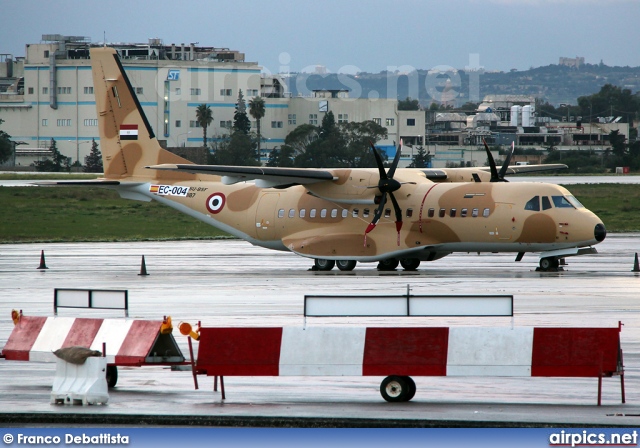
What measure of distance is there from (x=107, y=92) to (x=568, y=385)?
2525 centimetres

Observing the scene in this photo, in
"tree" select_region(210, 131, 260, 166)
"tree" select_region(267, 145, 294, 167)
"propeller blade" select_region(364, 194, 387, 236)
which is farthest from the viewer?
"tree" select_region(267, 145, 294, 167)

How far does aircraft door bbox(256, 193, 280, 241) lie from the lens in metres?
31.5

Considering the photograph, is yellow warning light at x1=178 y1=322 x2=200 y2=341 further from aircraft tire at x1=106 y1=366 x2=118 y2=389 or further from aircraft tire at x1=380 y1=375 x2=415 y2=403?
aircraft tire at x1=380 y1=375 x2=415 y2=403

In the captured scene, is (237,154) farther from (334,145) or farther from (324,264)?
(324,264)

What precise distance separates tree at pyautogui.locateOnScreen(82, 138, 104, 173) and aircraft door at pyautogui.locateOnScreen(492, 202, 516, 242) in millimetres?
82617

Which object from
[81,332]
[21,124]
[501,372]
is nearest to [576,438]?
[501,372]

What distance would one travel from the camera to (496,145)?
5408 inches

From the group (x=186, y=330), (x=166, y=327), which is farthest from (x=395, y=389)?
(x=166, y=327)

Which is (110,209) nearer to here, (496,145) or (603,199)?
(603,199)

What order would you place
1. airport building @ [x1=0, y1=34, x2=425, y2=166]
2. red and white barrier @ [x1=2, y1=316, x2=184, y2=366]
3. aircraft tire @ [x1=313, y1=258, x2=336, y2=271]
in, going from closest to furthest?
1. red and white barrier @ [x1=2, y1=316, x2=184, y2=366]
2. aircraft tire @ [x1=313, y1=258, x2=336, y2=271]
3. airport building @ [x1=0, y1=34, x2=425, y2=166]

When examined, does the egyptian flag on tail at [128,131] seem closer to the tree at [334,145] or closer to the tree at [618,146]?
the tree at [334,145]

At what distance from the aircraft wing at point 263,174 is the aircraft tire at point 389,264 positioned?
3.10m

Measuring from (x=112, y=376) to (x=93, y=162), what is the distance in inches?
3981

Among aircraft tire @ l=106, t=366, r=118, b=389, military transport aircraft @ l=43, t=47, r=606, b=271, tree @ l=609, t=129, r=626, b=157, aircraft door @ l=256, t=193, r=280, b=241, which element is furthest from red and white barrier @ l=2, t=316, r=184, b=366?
tree @ l=609, t=129, r=626, b=157
